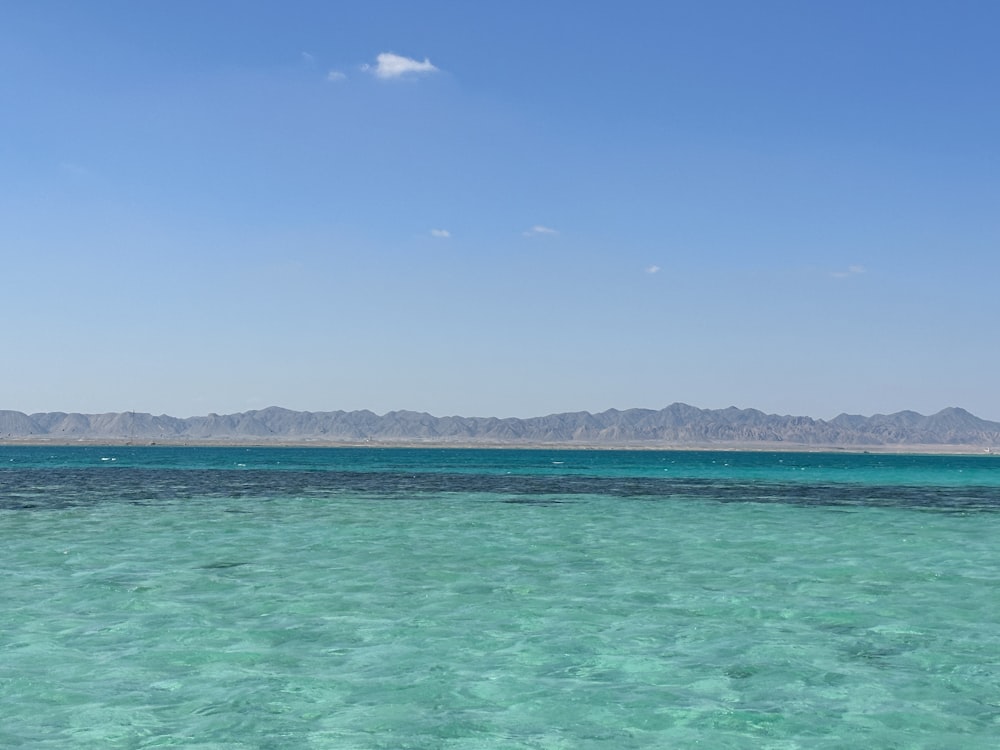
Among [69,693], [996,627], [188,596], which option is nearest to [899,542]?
[996,627]

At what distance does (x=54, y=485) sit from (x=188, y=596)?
61.1m

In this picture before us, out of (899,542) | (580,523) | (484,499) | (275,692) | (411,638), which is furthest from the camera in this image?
(484,499)

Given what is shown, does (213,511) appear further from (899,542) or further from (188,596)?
(899,542)

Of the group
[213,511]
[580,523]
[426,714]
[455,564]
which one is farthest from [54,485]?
[426,714]

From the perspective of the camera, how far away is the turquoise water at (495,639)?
1170 centimetres

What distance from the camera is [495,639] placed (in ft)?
54.2

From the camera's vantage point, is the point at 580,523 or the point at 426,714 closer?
the point at 426,714

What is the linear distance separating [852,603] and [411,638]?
407 inches

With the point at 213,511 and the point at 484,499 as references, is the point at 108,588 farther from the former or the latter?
the point at 484,499

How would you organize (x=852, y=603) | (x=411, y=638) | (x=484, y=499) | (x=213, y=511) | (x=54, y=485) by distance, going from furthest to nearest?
1. (x=54, y=485)
2. (x=484, y=499)
3. (x=213, y=511)
4. (x=852, y=603)
5. (x=411, y=638)

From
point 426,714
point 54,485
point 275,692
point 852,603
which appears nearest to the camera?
point 426,714

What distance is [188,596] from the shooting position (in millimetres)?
20500

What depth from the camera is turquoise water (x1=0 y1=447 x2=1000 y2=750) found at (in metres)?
11.7

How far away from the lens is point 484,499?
2346 inches
